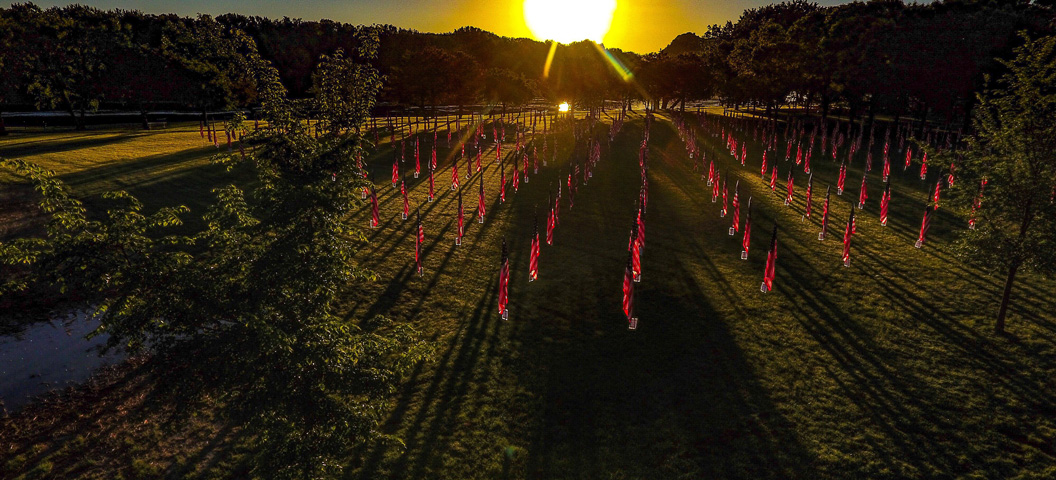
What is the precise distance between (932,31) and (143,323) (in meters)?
92.2

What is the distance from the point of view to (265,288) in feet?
32.7

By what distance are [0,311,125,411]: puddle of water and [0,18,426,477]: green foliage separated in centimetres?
1218

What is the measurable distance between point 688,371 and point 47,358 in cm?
2374

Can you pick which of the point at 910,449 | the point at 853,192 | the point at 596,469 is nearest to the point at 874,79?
the point at 853,192

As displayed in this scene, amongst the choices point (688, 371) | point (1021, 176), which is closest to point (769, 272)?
point (688, 371)

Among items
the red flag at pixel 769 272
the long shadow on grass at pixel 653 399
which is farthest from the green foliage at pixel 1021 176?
the long shadow on grass at pixel 653 399

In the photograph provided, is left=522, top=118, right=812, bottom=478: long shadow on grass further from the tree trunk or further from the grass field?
the tree trunk

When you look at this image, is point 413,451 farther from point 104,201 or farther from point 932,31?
point 932,31

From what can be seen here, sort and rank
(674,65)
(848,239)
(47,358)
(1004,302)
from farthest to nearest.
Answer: (674,65) < (848,239) < (1004,302) < (47,358)

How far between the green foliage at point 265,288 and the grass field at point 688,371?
5.48 ft

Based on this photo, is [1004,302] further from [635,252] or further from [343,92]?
[343,92]

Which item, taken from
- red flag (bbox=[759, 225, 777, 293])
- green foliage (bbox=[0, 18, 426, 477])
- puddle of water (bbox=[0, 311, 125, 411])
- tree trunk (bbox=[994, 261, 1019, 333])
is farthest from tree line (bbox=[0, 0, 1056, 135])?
tree trunk (bbox=[994, 261, 1019, 333])

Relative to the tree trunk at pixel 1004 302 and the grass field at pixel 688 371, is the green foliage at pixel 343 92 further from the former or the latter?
the tree trunk at pixel 1004 302

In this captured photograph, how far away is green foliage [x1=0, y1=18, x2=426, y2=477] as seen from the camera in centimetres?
905
